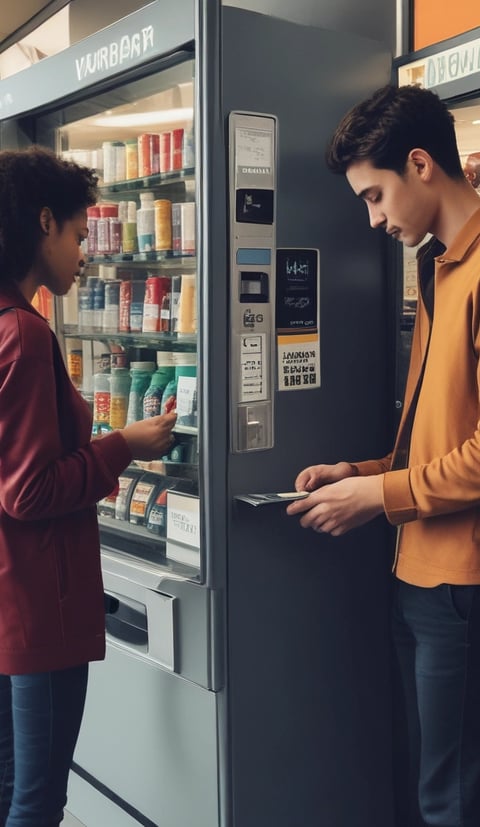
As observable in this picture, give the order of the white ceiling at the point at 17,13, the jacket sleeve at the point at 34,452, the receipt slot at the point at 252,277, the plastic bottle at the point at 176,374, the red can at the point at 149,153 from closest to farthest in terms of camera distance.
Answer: the jacket sleeve at the point at 34,452, the receipt slot at the point at 252,277, the plastic bottle at the point at 176,374, the red can at the point at 149,153, the white ceiling at the point at 17,13

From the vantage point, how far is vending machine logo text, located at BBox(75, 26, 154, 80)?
204 cm

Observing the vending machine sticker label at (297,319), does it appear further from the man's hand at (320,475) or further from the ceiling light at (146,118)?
the ceiling light at (146,118)

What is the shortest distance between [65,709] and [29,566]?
32 centimetres

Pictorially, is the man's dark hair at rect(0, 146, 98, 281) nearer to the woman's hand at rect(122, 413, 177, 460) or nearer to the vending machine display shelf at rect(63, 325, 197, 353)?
the woman's hand at rect(122, 413, 177, 460)

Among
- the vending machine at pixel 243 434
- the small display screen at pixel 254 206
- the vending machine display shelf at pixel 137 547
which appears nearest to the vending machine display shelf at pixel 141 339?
the vending machine at pixel 243 434

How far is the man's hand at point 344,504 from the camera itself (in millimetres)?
1738

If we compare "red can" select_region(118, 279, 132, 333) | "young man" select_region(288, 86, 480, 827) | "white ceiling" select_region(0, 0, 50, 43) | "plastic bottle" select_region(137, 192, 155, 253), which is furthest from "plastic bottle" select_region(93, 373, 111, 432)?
"white ceiling" select_region(0, 0, 50, 43)

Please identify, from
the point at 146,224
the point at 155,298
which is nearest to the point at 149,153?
the point at 146,224

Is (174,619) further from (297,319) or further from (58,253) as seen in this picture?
(58,253)

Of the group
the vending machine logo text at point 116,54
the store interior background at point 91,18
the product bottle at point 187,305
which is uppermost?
the store interior background at point 91,18

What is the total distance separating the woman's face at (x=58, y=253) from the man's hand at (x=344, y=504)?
2.24 feet

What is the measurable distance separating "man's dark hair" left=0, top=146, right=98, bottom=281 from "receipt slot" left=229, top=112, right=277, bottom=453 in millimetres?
345

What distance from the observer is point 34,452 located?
65.0 inches

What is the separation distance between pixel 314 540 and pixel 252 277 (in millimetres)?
639
